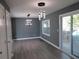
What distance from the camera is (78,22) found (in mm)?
4148

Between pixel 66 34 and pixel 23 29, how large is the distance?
6.33 m

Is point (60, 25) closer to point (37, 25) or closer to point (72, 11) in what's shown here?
point (72, 11)

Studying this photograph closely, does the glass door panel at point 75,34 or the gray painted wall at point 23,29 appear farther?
the gray painted wall at point 23,29

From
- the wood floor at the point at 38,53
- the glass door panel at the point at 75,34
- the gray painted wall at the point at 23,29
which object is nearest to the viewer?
the glass door panel at the point at 75,34

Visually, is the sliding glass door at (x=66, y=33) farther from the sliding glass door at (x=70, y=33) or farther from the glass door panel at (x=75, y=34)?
the glass door panel at (x=75, y=34)

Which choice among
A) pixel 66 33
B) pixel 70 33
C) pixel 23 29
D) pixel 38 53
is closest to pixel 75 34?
pixel 70 33

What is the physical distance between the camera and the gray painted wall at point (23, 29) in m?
10.3

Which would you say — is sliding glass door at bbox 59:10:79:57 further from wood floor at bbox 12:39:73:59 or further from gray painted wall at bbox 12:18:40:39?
gray painted wall at bbox 12:18:40:39

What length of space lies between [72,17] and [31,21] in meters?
6.79

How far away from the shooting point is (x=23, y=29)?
10.6 metres

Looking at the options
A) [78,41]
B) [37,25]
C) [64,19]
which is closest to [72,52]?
[78,41]

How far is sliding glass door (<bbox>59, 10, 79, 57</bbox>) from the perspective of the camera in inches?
168

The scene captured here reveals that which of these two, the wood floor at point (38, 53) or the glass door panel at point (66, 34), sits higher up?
the glass door panel at point (66, 34)

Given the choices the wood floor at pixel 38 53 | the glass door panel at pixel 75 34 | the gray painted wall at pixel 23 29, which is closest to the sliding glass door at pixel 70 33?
the glass door panel at pixel 75 34
